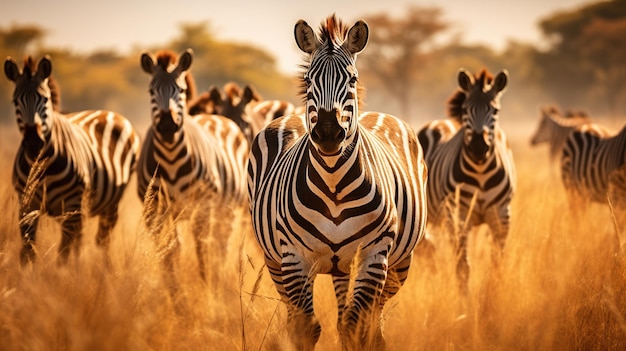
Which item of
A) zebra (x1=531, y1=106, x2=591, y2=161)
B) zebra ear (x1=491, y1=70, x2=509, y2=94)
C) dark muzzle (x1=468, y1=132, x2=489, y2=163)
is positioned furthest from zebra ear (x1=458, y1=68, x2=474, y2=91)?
zebra (x1=531, y1=106, x2=591, y2=161)

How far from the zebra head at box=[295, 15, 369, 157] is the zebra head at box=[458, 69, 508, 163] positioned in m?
3.00

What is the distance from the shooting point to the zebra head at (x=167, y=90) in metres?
7.39

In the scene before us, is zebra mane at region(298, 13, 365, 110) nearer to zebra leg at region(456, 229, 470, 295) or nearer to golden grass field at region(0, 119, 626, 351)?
golden grass field at region(0, 119, 626, 351)

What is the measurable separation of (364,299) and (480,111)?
360 centimetres

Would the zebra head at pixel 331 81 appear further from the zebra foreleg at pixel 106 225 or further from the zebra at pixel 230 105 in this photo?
the zebra at pixel 230 105

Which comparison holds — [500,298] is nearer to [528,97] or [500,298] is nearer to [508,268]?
[508,268]

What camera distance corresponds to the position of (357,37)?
4293 mm

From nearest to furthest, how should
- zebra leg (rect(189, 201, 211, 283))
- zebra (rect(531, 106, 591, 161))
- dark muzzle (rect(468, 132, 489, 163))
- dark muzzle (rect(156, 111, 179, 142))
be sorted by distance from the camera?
dark muzzle (rect(468, 132, 489, 163)) < zebra leg (rect(189, 201, 211, 283)) < dark muzzle (rect(156, 111, 179, 142)) < zebra (rect(531, 106, 591, 161))

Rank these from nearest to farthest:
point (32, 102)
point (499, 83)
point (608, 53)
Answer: point (32, 102) < point (499, 83) < point (608, 53)

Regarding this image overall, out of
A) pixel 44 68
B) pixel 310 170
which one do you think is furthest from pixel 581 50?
pixel 310 170

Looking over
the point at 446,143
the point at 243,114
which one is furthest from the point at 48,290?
the point at 243,114

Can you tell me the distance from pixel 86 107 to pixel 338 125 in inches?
1735

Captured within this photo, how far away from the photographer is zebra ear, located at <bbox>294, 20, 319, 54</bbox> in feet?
14.1

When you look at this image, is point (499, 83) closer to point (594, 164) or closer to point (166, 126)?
point (166, 126)
